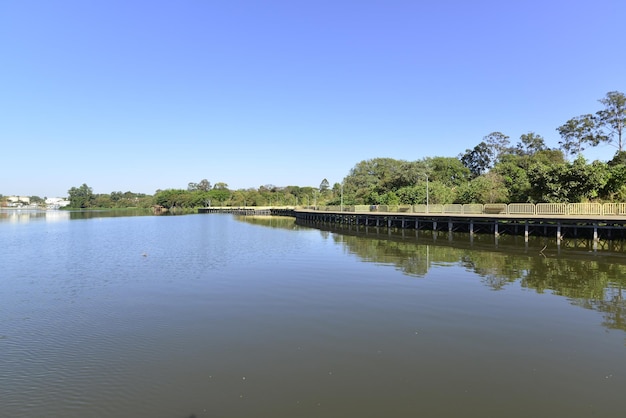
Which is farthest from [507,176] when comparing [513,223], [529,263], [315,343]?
[315,343]

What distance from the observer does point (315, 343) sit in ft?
28.5

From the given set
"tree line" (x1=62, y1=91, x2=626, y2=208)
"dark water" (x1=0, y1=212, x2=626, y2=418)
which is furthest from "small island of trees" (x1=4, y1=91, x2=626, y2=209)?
"dark water" (x1=0, y1=212, x2=626, y2=418)

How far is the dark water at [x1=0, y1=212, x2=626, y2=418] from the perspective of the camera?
20.3 feet

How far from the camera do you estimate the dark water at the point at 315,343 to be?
6.18 m

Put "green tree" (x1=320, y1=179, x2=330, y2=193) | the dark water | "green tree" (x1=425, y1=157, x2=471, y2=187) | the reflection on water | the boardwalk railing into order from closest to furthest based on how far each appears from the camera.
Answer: the dark water
the reflection on water
the boardwalk railing
"green tree" (x1=425, y1=157, x2=471, y2=187)
"green tree" (x1=320, y1=179, x2=330, y2=193)

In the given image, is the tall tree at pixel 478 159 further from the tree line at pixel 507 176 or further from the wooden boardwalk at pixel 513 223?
the wooden boardwalk at pixel 513 223

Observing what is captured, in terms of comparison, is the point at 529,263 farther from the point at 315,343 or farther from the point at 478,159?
the point at 478,159

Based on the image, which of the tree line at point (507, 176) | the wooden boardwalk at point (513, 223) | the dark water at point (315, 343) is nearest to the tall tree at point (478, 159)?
the tree line at point (507, 176)

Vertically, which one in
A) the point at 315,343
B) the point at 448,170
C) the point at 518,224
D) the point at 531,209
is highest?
the point at 448,170

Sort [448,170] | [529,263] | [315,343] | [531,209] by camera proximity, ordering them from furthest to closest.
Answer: [448,170], [531,209], [529,263], [315,343]

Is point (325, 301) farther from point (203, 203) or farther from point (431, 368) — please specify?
point (203, 203)

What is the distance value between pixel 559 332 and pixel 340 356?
5.57m

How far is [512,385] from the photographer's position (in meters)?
6.60

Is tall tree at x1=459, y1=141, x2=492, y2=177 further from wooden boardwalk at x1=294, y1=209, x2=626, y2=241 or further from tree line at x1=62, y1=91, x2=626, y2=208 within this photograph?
wooden boardwalk at x1=294, y1=209, x2=626, y2=241
